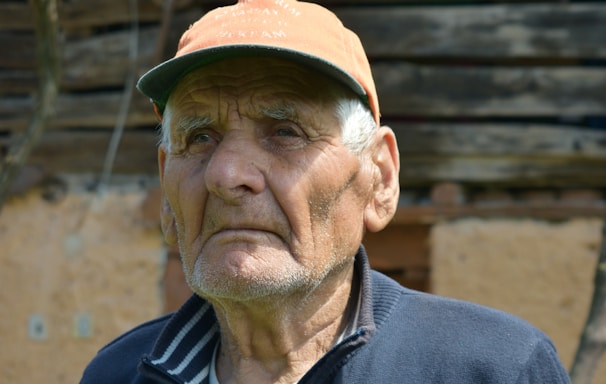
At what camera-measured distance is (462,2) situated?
508 cm

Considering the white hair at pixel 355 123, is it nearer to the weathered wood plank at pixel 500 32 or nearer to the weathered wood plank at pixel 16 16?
the weathered wood plank at pixel 500 32

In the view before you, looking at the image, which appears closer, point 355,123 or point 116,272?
point 355,123

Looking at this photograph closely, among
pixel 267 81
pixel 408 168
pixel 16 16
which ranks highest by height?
pixel 267 81

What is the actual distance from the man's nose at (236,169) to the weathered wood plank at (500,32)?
3116 mm

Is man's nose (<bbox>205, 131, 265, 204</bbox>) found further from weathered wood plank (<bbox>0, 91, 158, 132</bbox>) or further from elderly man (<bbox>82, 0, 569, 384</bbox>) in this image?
weathered wood plank (<bbox>0, 91, 158, 132</bbox>)

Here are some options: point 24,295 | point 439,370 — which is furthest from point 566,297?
point 439,370

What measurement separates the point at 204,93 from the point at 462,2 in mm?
3244

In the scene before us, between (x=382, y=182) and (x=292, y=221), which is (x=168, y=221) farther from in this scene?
(x=382, y=182)

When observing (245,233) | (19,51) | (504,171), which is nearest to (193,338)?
(245,233)

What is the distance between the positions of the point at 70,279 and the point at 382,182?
3453 mm

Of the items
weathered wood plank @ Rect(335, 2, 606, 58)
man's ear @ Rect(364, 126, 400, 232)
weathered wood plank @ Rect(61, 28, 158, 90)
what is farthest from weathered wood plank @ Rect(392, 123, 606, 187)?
man's ear @ Rect(364, 126, 400, 232)

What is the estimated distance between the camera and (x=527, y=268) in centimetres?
500

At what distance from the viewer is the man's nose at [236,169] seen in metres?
1.99

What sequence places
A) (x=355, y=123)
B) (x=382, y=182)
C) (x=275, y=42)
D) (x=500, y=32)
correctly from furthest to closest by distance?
(x=500, y=32) < (x=382, y=182) < (x=355, y=123) < (x=275, y=42)
